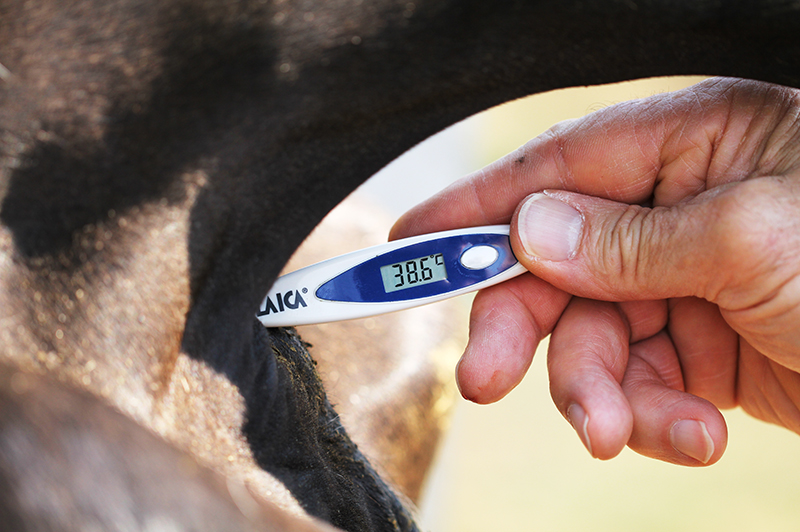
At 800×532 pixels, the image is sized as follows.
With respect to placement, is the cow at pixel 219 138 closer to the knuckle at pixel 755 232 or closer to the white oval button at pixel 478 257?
the knuckle at pixel 755 232

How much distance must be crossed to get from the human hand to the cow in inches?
6.9

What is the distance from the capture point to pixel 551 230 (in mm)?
597

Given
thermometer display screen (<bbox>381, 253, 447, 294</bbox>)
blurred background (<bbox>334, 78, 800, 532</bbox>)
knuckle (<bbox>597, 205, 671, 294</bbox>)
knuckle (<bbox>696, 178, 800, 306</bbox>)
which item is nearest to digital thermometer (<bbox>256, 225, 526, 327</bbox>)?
thermometer display screen (<bbox>381, 253, 447, 294</bbox>)

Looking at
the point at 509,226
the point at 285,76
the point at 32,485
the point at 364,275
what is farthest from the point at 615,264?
the point at 32,485

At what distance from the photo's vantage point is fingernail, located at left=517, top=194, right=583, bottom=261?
0.60 meters

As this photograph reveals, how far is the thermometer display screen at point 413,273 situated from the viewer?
1.97 ft

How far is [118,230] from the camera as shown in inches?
13.5

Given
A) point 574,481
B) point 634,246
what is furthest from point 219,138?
point 574,481

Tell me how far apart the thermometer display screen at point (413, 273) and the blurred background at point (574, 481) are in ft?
2.19

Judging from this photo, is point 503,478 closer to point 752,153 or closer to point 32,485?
point 752,153

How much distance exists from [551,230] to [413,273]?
157mm

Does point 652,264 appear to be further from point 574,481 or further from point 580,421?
point 574,481

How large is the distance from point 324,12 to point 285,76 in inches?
1.7

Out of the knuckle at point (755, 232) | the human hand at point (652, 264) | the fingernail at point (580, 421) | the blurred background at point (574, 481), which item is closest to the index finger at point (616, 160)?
the human hand at point (652, 264)
